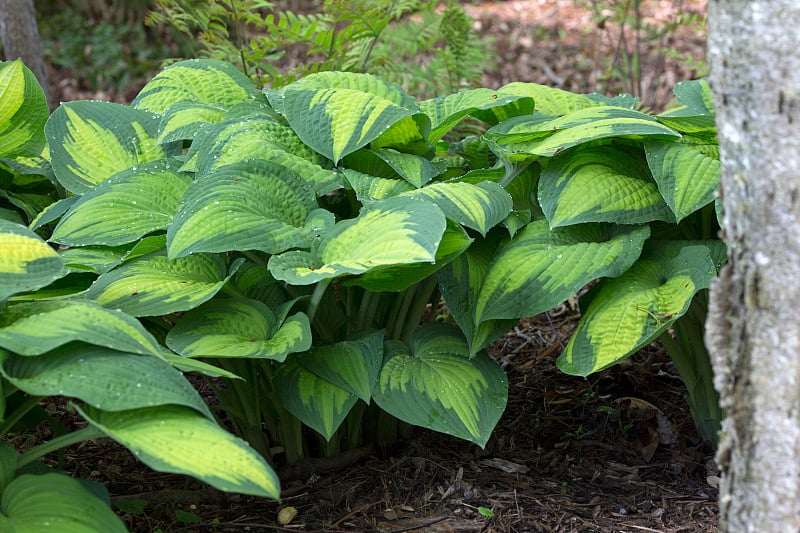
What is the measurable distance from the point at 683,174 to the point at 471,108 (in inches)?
23.2

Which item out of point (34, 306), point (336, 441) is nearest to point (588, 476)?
point (336, 441)

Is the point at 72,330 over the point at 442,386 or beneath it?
over

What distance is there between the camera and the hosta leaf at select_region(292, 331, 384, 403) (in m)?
1.83

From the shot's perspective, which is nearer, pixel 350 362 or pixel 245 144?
pixel 350 362

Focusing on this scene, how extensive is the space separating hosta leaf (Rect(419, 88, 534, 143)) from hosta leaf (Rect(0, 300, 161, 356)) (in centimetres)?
104

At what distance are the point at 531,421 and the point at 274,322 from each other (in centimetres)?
92

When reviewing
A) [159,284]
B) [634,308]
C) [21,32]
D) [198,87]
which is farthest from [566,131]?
[21,32]

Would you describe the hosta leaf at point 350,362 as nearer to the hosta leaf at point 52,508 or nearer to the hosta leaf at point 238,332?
the hosta leaf at point 238,332

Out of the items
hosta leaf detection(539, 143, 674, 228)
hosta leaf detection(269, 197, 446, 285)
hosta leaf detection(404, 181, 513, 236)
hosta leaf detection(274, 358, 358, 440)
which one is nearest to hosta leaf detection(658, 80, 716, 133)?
hosta leaf detection(539, 143, 674, 228)

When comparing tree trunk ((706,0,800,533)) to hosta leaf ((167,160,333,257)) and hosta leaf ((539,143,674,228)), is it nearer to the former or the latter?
hosta leaf ((539,143,674,228))

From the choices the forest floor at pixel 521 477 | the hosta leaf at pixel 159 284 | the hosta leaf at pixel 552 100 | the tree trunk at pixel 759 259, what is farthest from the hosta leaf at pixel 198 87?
the tree trunk at pixel 759 259

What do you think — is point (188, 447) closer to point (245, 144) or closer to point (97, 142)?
point (245, 144)

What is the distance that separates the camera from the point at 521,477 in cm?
213

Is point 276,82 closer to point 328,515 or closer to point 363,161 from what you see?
point 363,161
